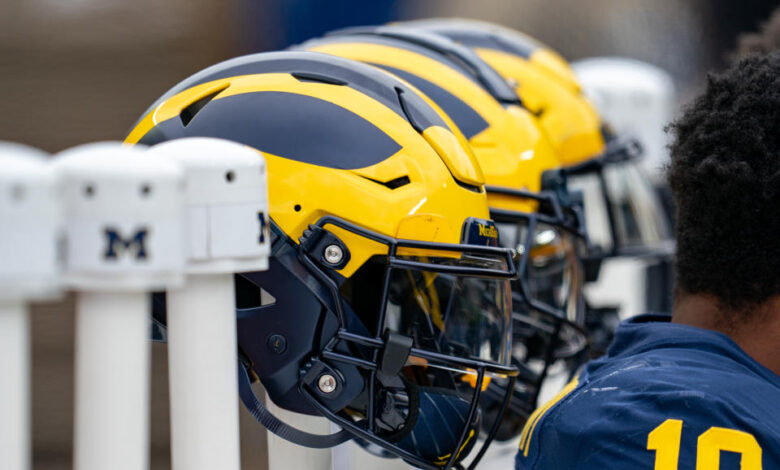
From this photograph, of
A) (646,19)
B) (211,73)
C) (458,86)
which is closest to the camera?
(211,73)

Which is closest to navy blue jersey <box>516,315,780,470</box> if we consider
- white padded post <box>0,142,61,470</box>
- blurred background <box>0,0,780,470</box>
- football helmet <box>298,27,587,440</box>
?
football helmet <box>298,27,587,440</box>

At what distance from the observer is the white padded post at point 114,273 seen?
0.67 m

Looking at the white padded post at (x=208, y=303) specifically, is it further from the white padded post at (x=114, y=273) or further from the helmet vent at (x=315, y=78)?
the helmet vent at (x=315, y=78)

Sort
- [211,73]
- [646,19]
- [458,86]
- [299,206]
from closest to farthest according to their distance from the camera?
[299,206]
[211,73]
[458,86]
[646,19]

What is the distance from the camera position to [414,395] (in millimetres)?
1125

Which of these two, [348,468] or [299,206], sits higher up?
[299,206]

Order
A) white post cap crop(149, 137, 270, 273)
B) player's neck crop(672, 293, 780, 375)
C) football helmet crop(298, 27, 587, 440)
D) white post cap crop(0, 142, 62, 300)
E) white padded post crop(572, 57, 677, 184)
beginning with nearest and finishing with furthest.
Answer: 1. white post cap crop(0, 142, 62, 300)
2. white post cap crop(149, 137, 270, 273)
3. player's neck crop(672, 293, 780, 375)
4. football helmet crop(298, 27, 587, 440)
5. white padded post crop(572, 57, 677, 184)

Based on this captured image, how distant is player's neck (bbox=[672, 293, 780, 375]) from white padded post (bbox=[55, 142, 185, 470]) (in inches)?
24.9

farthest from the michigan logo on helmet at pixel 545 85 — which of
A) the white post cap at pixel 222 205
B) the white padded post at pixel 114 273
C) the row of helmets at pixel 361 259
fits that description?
the white padded post at pixel 114 273

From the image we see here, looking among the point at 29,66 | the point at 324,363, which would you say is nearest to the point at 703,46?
the point at 29,66

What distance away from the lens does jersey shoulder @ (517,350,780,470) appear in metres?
0.93

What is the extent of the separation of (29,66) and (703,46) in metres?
2.28

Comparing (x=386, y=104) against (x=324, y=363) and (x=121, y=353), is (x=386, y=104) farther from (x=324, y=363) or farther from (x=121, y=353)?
(x=121, y=353)

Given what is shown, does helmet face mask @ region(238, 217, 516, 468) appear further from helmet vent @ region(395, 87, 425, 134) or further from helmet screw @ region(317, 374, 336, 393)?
helmet vent @ region(395, 87, 425, 134)
